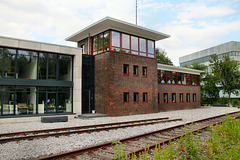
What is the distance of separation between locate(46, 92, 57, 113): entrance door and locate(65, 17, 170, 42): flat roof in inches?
307

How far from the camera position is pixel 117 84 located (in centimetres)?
2019

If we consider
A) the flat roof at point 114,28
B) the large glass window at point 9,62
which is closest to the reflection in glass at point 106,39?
the flat roof at point 114,28

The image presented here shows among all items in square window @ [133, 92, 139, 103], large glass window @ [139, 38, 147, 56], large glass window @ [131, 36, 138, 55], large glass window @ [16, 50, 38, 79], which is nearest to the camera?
large glass window @ [16, 50, 38, 79]

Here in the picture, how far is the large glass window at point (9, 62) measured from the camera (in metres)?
16.1

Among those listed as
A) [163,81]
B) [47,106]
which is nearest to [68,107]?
Answer: [47,106]

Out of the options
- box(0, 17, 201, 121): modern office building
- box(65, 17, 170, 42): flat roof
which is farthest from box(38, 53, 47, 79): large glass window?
box(65, 17, 170, 42): flat roof

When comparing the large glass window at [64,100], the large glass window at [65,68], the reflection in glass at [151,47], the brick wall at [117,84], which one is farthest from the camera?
the reflection in glass at [151,47]

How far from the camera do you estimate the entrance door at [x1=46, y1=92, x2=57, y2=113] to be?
695 inches

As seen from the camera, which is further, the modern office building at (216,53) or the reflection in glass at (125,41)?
the modern office building at (216,53)

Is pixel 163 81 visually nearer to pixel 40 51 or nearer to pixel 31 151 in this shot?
pixel 40 51

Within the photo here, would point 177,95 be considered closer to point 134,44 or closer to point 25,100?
point 134,44

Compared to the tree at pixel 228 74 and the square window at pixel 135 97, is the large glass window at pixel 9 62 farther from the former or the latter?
the tree at pixel 228 74

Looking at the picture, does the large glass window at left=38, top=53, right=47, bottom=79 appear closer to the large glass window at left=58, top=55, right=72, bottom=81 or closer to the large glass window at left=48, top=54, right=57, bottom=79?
the large glass window at left=48, top=54, right=57, bottom=79

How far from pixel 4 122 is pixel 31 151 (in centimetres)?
946
